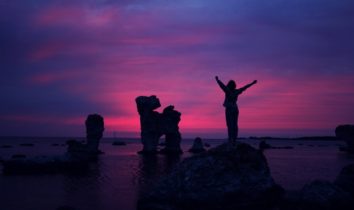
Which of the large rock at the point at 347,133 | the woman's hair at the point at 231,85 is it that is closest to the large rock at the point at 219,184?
the woman's hair at the point at 231,85

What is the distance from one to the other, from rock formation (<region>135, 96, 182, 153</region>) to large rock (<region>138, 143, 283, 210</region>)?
3011 inches

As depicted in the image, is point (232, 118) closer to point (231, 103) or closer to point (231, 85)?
point (231, 103)

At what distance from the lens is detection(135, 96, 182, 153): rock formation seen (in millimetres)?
97075

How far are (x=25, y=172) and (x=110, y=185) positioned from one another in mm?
16813

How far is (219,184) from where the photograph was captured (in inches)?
762

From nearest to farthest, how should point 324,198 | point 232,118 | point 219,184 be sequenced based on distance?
1. point 232,118
2. point 219,184
3. point 324,198

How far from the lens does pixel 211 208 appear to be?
19.1 m

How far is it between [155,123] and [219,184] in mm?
79604

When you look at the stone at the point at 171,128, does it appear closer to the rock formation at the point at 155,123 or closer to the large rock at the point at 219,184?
the rock formation at the point at 155,123

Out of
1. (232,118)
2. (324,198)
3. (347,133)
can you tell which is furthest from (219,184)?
(347,133)

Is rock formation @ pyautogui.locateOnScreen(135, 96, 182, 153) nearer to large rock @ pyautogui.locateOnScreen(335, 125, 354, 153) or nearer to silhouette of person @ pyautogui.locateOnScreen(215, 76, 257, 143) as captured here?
large rock @ pyautogui.locateOnScreen(335, 125, 354, 153)

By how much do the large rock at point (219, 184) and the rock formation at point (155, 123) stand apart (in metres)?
76.5

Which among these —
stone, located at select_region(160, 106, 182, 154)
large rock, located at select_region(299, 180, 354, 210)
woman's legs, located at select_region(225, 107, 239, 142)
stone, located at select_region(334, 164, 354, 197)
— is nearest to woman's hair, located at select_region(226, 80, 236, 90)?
woman's legs, located at select_region(225, 107, 239, 142)

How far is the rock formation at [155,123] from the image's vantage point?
97.1m
